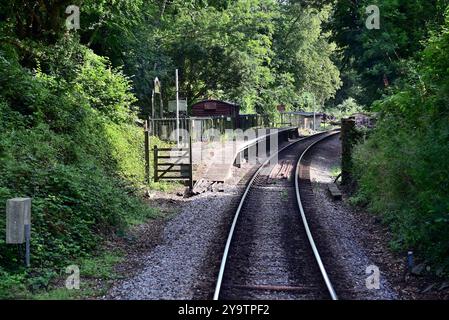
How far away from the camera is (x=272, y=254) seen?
1050 centimetres

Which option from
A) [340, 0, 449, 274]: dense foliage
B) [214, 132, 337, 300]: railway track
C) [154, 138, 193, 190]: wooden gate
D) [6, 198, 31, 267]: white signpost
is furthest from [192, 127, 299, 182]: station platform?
[6, 198, 31, 267]: white signpost

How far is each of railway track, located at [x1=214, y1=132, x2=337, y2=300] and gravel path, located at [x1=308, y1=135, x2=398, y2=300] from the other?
0.30 m

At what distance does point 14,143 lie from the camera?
12.9 m

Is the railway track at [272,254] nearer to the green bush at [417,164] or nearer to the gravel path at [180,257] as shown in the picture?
the gravel path at [180,257]

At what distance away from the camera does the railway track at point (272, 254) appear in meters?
8.29

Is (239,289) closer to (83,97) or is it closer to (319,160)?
(83,97)

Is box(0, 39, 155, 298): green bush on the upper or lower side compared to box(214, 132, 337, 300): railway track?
upper

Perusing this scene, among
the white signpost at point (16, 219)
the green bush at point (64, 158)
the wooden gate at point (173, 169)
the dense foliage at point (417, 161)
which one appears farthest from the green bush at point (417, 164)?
the white signpost at point (16, 219)

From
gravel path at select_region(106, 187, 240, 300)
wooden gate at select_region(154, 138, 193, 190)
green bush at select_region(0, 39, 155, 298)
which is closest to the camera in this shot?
gravel path at select_region(106, 187, 240, 300)

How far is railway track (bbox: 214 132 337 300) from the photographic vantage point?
8.29 m

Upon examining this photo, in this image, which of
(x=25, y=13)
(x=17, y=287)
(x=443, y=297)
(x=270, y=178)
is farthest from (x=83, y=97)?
(x=443, y=297)

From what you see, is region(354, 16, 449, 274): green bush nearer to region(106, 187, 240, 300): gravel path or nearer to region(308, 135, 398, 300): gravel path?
region(308, 135, 398, 300): gravel path

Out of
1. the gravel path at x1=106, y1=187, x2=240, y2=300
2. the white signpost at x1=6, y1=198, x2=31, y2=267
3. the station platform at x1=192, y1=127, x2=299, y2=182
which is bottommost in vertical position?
the gravel path at x1=106, y1=187, x2=240, y2=300

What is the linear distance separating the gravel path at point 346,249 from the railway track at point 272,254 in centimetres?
30
